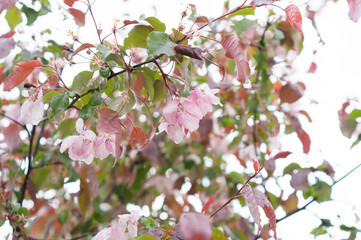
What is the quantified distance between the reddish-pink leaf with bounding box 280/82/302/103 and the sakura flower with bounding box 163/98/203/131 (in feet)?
1.83

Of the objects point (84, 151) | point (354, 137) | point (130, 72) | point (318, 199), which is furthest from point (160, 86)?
point (354, 137)

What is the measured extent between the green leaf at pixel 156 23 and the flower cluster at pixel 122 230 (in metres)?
0.37

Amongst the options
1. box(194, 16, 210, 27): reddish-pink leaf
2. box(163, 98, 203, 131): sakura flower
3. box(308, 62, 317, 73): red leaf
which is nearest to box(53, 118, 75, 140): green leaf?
box(163, 98, 203, 131): sakura flower

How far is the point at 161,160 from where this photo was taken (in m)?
1.65

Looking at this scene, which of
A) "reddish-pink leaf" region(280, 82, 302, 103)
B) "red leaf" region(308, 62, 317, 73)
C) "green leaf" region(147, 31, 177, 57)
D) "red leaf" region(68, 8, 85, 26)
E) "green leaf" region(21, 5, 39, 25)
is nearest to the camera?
"green leaf" region(147, 31, 177, 57)

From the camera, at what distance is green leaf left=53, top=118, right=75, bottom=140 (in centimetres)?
82

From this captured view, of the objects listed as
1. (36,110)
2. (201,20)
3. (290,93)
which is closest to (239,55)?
(201,20)

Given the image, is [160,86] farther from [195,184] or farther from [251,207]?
[195,184]

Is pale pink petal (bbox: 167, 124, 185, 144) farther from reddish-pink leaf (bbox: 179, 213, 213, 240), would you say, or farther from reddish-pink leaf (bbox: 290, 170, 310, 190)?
reddish-pink leaf (bbox: 290, 170, 310, 190)

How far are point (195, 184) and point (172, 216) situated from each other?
28cm

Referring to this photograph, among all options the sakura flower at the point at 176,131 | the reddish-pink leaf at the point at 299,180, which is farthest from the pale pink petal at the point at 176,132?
the reddish-pink leaf at the point at 299,180

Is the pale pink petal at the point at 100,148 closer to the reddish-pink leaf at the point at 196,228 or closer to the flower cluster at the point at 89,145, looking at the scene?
the flower cluster at the point at 89,145

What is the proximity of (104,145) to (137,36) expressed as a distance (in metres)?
0.23

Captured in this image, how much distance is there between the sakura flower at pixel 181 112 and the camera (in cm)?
71
